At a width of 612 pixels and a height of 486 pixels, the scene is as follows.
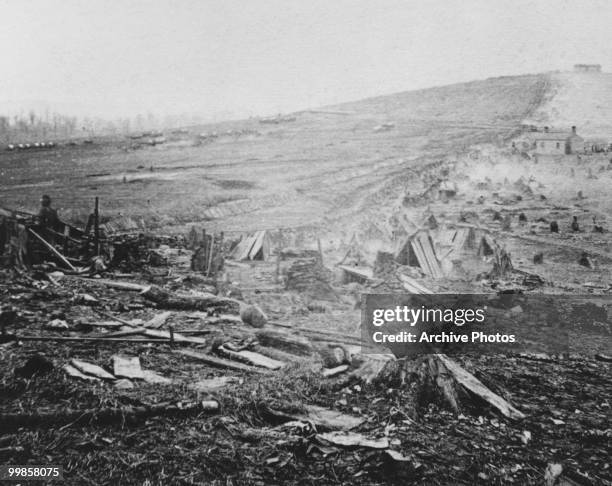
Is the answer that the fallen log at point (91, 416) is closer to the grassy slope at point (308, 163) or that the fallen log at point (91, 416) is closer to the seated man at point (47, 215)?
the seated man at point (47, 215)

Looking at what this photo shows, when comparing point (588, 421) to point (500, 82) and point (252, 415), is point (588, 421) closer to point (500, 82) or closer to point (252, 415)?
point (252, 415)

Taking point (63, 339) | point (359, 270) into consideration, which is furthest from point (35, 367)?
point (359, 270)

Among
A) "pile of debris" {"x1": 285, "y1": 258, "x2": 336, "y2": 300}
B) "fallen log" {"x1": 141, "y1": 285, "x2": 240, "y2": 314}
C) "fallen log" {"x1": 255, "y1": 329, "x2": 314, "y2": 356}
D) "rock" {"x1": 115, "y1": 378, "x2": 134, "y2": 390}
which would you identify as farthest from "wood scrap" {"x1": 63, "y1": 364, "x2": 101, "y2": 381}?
"pile of debris" {"x1": 285, "y1": 258, "x2": 336, "y2": 300}

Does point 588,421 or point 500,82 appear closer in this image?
point 588,421

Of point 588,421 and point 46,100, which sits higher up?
point 46,100

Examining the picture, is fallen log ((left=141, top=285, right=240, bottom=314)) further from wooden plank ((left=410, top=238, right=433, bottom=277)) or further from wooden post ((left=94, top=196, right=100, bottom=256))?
wooden plank ((left=410, top=238, right=433, bottom=277))

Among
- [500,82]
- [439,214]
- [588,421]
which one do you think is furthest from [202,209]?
[588,421]
